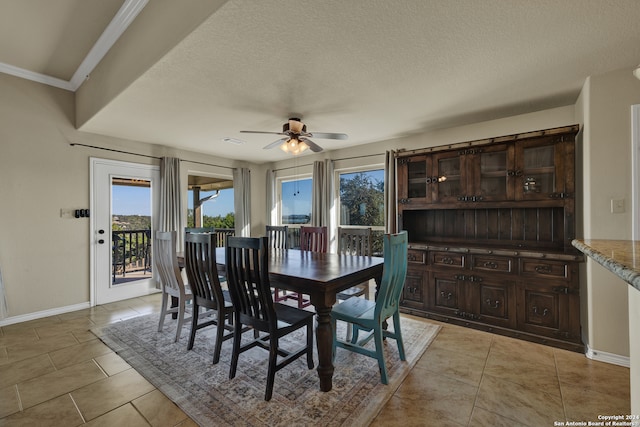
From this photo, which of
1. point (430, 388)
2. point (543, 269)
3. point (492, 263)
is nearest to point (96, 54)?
point (430, 388)

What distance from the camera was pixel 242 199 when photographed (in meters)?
5.79

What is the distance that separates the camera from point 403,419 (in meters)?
1.78

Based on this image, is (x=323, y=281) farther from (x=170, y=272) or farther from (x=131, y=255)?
(x=131, y=255)

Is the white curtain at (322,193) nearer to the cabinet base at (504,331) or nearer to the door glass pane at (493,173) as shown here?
the cabinet base at (504,331)

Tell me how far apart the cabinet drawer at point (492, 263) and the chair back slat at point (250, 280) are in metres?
2.34

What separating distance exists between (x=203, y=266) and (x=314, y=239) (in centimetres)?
163

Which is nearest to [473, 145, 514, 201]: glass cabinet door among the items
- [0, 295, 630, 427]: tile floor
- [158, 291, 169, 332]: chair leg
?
[0, 295, 630, 427]: tile floor

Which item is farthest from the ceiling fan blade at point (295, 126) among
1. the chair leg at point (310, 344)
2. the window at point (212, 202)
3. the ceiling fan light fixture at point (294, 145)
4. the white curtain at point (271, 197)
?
the window at point (212, 202)

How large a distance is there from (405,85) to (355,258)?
171 cm

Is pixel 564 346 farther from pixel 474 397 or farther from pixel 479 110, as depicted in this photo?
pixel 479 110

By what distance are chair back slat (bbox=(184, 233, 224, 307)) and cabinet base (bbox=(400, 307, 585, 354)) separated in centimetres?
236

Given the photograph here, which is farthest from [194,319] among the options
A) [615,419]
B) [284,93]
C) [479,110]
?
[479,110]

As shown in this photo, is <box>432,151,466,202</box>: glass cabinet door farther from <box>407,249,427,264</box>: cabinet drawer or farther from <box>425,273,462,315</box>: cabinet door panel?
<box>425,273,462,315</box>: cabinet door panel

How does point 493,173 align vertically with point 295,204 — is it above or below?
above
